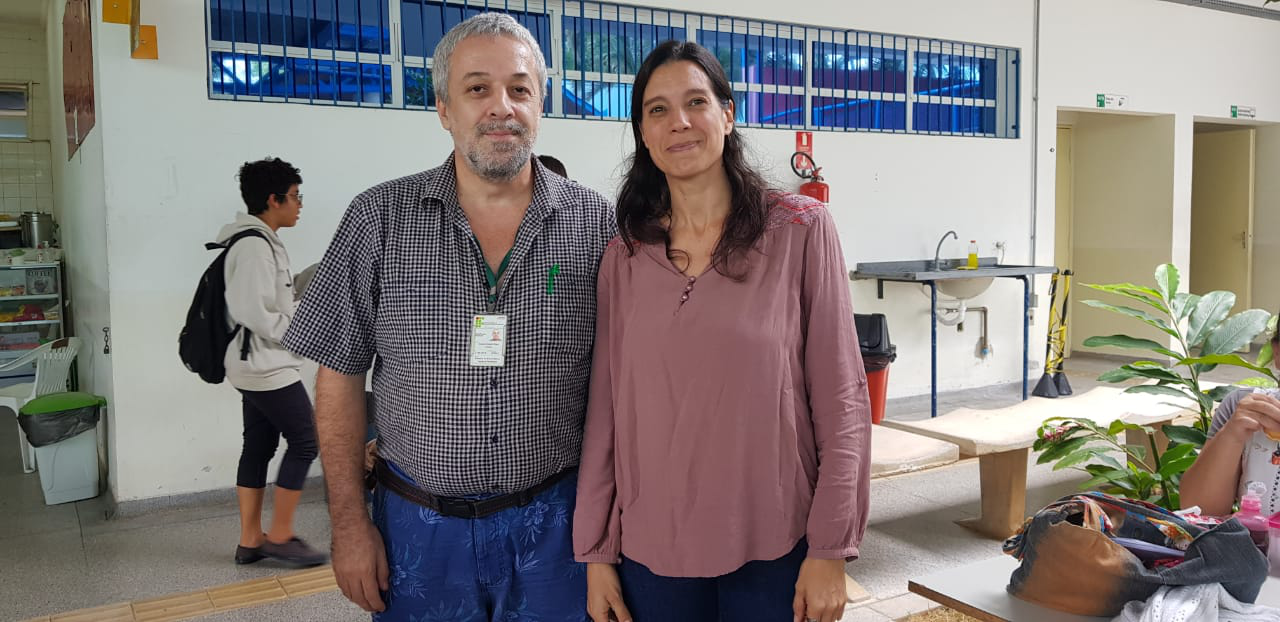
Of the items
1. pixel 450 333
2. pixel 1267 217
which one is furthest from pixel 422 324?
pixel 1267 217

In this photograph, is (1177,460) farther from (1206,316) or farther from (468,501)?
(468,501)

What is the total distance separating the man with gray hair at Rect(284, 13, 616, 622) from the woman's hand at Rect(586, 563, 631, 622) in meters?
0.07

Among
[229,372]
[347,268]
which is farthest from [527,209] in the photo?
[229,372]

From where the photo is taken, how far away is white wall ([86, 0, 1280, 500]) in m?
4.22

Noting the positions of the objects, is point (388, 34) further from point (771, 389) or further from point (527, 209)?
point (771, 389)

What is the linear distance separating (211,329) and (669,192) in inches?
102

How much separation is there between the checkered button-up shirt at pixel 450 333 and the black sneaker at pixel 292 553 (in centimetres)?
233

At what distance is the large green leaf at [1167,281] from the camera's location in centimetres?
263

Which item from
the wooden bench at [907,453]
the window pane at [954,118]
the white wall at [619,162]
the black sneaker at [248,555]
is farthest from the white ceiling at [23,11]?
the wooden bench at [907,453]

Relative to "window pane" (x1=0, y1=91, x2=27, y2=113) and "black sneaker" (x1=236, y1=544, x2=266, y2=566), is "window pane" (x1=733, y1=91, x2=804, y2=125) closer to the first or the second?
"black sneaker" (x1=236, y1=544, x2=266, y2=566)

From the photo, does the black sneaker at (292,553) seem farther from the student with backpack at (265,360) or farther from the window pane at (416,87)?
the window pane at (416,87)

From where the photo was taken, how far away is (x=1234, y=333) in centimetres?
246

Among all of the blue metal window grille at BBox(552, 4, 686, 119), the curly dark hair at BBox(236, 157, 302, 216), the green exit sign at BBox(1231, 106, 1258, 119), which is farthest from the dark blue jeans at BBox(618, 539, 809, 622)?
the green exit sign at BBox(1231, 106, 1258, 119)

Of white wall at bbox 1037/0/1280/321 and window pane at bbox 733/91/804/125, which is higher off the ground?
white wall at bbox 1037/0/1280/321
